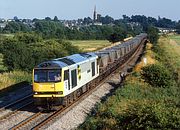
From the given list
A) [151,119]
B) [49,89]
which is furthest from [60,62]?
[151,119]

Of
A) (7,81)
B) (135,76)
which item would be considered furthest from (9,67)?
(135,76)

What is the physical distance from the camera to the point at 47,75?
77.4 ft

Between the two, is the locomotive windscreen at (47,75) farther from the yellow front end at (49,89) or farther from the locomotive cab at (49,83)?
the yellow front end at (49,89)

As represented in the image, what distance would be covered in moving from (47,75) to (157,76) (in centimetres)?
1214

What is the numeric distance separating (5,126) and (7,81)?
15.1 m

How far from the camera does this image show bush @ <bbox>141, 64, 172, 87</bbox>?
106 feet

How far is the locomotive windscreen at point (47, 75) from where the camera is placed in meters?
23.5

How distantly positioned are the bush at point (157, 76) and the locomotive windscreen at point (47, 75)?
11376 mm

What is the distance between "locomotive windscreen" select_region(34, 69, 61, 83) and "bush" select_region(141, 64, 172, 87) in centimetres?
1138

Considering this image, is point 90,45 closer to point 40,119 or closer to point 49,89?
point 49,89

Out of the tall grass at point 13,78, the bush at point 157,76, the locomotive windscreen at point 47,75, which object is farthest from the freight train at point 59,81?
the tall grass at point 13,78

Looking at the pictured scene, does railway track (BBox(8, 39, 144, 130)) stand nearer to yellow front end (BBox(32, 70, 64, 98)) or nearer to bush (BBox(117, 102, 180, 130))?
yellow front end (BBox(32, 70, 64, 98))

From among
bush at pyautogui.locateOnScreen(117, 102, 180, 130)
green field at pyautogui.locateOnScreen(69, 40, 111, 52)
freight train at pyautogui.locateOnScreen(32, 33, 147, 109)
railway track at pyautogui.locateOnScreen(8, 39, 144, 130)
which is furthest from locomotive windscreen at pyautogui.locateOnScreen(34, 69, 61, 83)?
green field at pyautogui.locateOnScreen(69, 40, 111, 52)

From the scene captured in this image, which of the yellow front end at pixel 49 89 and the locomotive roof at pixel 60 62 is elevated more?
the locomotive roof at pixel 60 62
